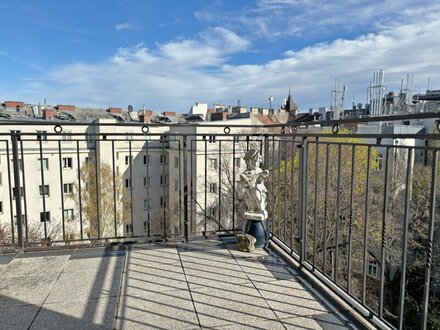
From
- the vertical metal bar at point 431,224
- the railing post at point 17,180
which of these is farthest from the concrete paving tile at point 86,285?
the vertical metal bar at point 431,224

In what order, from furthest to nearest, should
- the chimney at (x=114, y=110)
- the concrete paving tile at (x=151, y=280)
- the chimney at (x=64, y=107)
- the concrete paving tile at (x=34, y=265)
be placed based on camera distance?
1. the chimney at (x=114, y=110)
2. the chimney at (x=64, y=107)
3. the concrete paving tile at (x=34, y=265)
4. the concrete paving tile at (x=151, y=280)

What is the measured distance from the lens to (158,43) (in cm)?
1397

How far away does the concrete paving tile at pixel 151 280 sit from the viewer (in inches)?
91.7

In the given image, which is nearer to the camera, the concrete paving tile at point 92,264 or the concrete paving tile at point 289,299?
the concrete paving tile at point 289,299

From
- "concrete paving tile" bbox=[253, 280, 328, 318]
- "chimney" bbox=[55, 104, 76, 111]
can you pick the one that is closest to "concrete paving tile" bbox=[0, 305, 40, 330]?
"concrete paving tile" bbox=[253, 280, 328, 318]

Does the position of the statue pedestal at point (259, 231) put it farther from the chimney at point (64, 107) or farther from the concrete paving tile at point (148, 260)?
the chimney at point (64, 107)

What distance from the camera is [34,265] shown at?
2.78 m

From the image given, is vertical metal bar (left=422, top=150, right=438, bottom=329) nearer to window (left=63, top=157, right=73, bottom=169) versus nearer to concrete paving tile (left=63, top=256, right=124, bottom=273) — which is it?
concrete paving tile (left=63, top=256, right=124, bottom=273)

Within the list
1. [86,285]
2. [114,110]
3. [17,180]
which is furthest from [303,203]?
[114,110]

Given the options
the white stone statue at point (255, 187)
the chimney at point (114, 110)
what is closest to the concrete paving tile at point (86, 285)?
the white stone statue at point (255, 187)

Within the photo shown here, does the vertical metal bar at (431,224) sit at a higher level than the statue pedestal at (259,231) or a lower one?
higher

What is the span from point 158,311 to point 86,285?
0.72m

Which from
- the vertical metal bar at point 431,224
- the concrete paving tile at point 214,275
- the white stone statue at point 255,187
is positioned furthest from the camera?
the white stone statue at point 255,187

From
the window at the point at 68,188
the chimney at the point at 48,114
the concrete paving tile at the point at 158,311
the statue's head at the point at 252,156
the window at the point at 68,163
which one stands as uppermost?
the chimney at the point at 48,114
